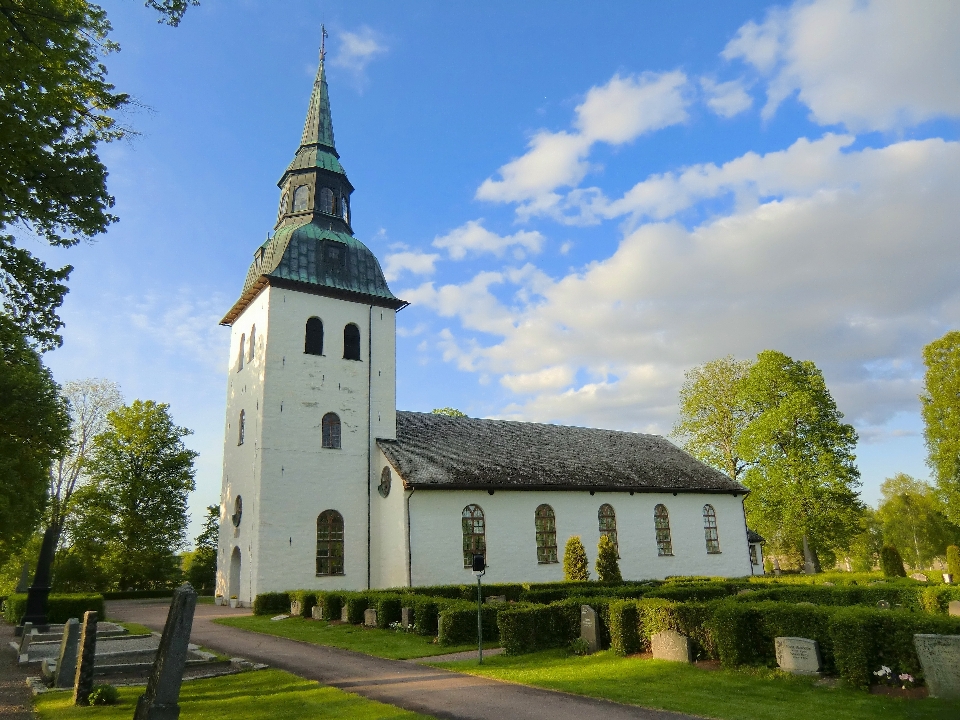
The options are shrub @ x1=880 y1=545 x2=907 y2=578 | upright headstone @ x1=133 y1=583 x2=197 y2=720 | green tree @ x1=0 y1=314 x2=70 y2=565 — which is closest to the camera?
upright headstone @ x1=133 y1=583 x2=197 y2=720

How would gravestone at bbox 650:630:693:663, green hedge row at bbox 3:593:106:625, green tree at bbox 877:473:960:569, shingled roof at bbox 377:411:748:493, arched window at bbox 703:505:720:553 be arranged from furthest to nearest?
1. green tree at bbox 877:473:960:569
2. arched window at bbox 703:505:720:553
3. shingled roof at bbox 377:411:748:493
4. green hedge row at bbox 3:593:106:625
5. gravestone at bbox 650:630:693:663

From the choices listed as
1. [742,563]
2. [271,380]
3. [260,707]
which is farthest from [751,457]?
[260,707]

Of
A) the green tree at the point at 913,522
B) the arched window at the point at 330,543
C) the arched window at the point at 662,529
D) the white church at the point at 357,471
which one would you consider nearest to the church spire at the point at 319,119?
the white church at the point at 357,471

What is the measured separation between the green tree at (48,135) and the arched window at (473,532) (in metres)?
16.6

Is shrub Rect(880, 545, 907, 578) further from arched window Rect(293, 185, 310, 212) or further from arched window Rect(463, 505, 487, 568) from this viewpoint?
arched window Rect(293, 185, 310, 212)

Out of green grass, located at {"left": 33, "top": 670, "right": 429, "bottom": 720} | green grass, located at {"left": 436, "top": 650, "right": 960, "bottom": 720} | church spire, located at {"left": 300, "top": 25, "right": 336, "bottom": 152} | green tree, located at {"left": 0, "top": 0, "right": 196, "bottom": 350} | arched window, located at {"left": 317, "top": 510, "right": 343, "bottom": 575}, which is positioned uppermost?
church spire, located at {"left": 300, "top": 25, "right": 336, "bottom": 152}

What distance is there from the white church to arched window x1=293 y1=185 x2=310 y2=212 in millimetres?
64

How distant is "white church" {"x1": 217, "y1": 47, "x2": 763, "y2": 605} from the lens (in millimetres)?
24766

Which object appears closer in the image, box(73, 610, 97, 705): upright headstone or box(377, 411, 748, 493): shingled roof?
box(73, 610, 97, 705): upright headstone

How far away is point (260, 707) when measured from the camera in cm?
905

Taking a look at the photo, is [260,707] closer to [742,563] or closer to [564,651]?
[564,651]

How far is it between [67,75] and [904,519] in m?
78.6

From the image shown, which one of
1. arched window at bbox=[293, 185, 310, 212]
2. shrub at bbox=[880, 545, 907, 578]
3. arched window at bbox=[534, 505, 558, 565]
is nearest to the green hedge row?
arched window at bbox=[534, 505, 558, 565]

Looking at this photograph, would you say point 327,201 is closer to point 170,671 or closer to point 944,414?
point 170,671
